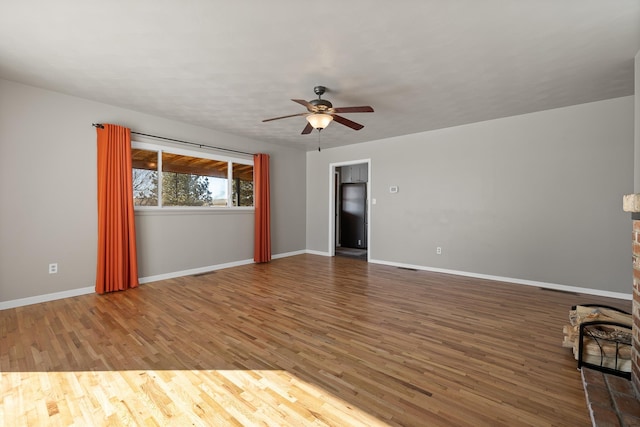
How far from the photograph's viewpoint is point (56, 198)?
11.4ft

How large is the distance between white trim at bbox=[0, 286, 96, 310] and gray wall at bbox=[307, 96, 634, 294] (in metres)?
4.80

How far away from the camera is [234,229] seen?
548 centimetres

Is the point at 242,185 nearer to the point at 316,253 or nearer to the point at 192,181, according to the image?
the point at 192,181

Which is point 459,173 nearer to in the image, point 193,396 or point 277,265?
point 277,265

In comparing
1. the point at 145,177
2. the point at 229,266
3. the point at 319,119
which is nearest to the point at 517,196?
the point at 319,119

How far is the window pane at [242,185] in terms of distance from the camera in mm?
5566

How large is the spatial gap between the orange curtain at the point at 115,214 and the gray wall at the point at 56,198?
16 centimetres

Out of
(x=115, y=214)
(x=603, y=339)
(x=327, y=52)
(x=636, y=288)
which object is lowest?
(x=603, y=339)

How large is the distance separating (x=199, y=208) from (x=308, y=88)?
9.75 feet

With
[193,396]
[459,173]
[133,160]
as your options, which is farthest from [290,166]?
[193,396]

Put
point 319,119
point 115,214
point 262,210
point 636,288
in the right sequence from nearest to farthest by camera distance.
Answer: point 636,288, point 319,119, point 115,214, point 262,210

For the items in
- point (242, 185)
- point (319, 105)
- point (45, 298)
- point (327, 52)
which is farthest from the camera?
point (242, 185)

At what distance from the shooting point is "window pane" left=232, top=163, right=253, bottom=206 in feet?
18.3

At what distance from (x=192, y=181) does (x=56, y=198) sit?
5.95ft
